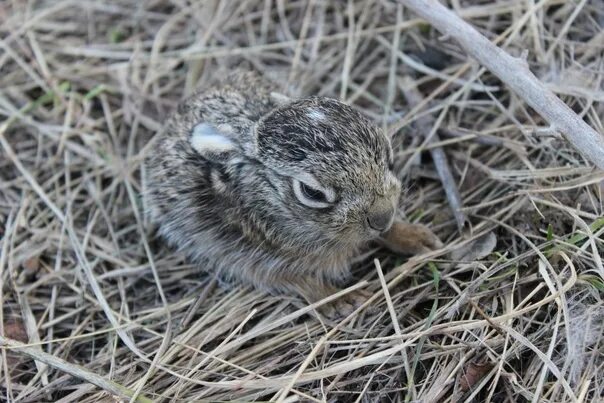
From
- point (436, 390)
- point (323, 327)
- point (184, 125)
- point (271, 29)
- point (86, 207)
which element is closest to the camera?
point (436, 390)

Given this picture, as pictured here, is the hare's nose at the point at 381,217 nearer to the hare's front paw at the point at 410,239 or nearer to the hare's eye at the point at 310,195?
the hare's eye at the point at 310,195

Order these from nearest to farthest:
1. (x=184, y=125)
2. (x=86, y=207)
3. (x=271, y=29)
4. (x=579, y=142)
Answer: (x=579, y=142) → (x=184, y=125) → (x=86, y=207) → (x=271, y=29)

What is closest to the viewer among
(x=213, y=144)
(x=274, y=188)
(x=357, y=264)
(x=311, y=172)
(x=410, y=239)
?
(x=311, y=172)

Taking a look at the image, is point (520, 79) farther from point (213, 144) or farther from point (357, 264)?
point (213, 144)

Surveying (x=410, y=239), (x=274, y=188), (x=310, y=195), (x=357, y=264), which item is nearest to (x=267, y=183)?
(x=274, y=188)

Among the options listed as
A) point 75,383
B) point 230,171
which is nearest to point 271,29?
point 230,171

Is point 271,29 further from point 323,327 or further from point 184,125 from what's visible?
point 323,327
